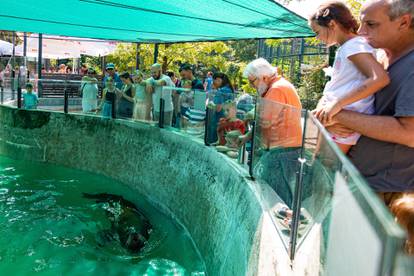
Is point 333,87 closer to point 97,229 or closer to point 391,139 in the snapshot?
point 391,139

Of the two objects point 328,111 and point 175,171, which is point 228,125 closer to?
point 175,171

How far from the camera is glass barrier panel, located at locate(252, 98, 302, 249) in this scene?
3021mm

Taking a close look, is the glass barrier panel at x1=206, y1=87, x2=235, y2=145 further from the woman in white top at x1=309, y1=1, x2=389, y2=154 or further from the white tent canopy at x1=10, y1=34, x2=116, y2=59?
the white tent canopy at x1=10, y1=34, x2=116, y2=59

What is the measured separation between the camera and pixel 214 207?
19.4ft

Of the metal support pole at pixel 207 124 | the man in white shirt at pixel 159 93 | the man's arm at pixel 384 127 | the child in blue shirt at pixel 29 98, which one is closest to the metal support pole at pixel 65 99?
the child in blue shirt at pixel 29 98

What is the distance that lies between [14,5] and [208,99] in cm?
370

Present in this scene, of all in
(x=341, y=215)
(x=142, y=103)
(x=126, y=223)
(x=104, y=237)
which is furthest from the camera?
(x=142, y=103)

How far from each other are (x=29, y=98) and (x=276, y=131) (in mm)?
9676

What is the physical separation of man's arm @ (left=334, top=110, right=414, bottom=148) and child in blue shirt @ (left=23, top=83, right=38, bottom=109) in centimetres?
1082

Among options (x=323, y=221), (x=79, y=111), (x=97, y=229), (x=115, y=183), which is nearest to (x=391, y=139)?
(x=323, y=221)

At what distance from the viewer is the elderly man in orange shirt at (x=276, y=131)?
123 inches

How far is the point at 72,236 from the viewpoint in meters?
7.13

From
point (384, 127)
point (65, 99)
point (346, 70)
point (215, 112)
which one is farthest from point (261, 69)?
point (65, 99)

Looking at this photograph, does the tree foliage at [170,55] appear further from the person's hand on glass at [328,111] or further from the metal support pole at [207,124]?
the person's hand on glass at [328,111]
